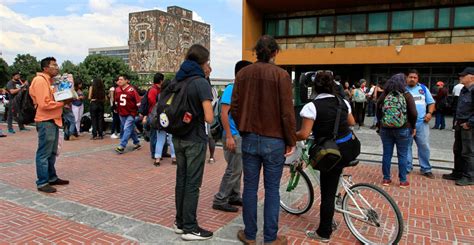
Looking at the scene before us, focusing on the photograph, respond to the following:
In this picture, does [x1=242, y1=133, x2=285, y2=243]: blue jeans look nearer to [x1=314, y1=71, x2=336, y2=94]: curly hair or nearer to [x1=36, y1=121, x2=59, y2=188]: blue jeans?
[x1=314, y1=71, x2=336, y2=94]: curly hair

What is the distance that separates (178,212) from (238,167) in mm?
1018

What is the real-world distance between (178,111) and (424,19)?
65.8 feet

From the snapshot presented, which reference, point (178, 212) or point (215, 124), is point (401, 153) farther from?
point (178, 212)

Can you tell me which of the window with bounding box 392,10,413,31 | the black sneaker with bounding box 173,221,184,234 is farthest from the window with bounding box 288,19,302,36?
the black sneaker with bounding box 173,221,184,234

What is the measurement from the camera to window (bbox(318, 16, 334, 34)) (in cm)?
2156

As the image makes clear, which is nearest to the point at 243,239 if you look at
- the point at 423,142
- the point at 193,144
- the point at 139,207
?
the point at 193,144

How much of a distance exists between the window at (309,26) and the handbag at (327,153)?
19.9m

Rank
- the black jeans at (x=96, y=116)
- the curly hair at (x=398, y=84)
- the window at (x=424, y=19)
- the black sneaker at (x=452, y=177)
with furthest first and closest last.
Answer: the window at (x=424, y=19) → the black jeans at (x=96, y=116) → the black sneaker at (x=452, y=177) → the curly hair at (x=398, y=84)

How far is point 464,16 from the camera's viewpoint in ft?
60.6

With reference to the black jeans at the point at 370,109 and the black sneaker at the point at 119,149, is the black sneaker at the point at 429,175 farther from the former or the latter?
the black jeans at the point at 370,109

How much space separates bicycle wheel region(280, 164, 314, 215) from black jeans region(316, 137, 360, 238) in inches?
25.1

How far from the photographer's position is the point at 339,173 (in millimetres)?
3516

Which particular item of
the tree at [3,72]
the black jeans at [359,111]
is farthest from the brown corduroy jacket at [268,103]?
the tree at [3,72]

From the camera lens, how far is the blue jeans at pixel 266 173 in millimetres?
3184
